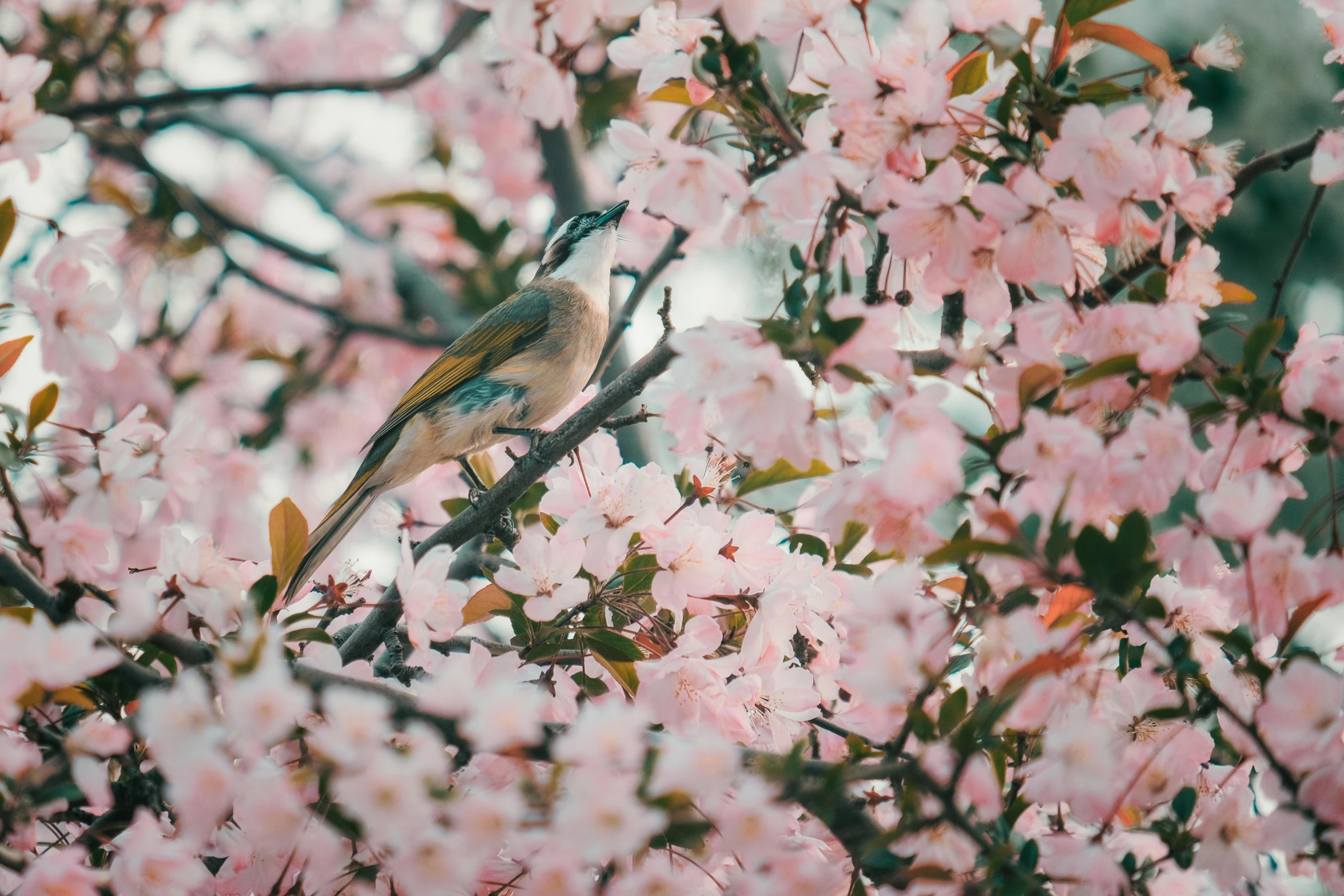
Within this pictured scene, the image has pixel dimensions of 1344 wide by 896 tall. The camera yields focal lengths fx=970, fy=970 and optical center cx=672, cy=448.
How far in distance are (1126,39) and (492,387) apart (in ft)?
7.92

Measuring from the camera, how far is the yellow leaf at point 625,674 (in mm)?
1785

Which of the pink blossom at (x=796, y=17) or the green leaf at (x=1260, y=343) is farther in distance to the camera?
the pink blossom at (x=796, y=17)

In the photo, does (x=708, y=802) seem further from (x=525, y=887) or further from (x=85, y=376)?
(x=85, y=376)

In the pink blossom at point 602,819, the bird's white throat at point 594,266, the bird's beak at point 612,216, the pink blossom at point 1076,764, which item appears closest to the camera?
the pink blossom at point 602,819

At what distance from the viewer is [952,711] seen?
4.43ft

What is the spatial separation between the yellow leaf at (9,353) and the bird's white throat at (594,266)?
2.36 m

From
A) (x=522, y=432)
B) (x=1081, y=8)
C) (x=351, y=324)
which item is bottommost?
(x=1081, y=8)

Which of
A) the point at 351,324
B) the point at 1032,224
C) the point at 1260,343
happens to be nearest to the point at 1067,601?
the point at 1260,343

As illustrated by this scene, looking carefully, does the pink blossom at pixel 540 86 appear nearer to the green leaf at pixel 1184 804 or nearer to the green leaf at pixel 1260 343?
the green leaf at pixel 1260 343

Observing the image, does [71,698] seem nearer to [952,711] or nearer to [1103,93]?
[952,711]

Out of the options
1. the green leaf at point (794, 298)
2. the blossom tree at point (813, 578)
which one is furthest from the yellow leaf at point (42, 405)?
the green leaf at point (794, 298)

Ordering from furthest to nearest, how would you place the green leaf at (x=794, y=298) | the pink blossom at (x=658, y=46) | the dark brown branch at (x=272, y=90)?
1. the dark brown branch at (x=272, y=90)
2. the pink blossom at (x=658, y=46)
3. the green leaf at (x=794, y=298)

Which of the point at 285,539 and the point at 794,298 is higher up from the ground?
the point at 285,539

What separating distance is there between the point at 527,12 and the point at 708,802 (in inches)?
43.8
